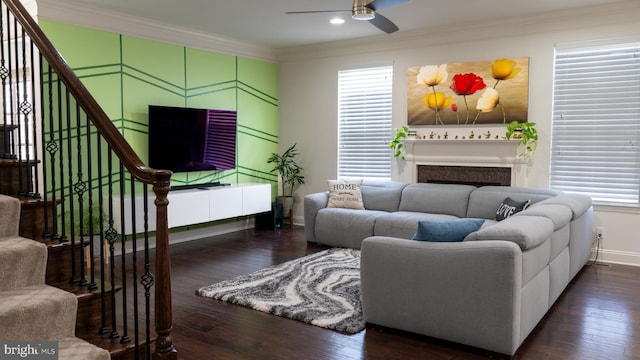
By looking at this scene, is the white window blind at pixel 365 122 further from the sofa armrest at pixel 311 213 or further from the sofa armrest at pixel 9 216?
the sofa armrest at pixel 9 216

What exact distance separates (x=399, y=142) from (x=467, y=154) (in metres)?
0.92

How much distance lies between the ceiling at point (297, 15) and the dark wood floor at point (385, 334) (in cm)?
281

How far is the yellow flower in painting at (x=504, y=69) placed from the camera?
19.5ft

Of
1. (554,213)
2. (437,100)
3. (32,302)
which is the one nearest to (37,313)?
(32,302)

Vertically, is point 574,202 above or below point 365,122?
below

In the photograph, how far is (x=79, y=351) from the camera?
2.16m

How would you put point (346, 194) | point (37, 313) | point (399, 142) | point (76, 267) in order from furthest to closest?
point (399, 142) < point (346, 194) < point (76, 267) < point (37, 313)

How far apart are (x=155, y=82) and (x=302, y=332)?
13.0 feet

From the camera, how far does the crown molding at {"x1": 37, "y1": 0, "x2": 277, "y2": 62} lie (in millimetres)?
5168

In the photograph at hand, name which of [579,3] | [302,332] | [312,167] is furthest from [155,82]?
[579,3]

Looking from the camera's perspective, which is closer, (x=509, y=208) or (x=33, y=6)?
(x=33, y=6)

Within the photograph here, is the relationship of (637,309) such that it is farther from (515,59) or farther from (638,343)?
(515,59)

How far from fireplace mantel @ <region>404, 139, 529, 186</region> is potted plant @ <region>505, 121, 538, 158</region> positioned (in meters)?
0.07

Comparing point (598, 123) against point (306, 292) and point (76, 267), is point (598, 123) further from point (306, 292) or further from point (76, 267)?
point (76, 267)
